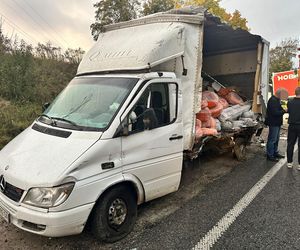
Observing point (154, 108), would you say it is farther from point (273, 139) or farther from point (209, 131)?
point (273, 139)

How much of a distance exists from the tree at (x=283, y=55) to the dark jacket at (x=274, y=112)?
112 feet

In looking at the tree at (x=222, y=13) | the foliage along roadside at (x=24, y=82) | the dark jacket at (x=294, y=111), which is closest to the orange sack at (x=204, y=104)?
the dark jacket at (x=294, y=111)

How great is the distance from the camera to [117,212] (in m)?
3.51

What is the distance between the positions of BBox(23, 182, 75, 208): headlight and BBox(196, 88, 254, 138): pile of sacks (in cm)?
264

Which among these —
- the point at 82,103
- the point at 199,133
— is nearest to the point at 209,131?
the point at 199,133

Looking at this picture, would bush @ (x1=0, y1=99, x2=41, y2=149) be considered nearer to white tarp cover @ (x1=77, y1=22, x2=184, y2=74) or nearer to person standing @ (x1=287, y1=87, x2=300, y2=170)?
white tarp cover @ (x1=77, y1=22, x2=184, y2=74)

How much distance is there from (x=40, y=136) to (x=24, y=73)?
22.3ft

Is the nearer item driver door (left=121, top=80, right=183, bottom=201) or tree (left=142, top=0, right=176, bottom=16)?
driver door (left=121, top=80, right=183, bottom=201)

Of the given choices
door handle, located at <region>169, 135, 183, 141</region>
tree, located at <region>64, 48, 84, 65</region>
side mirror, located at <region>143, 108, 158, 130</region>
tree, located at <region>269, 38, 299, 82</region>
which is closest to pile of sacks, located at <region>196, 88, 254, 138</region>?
door handle, located at <region>169, 135, 183, 141</region>

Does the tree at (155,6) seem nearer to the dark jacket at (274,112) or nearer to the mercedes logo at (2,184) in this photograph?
the dark jacket at (274,112)

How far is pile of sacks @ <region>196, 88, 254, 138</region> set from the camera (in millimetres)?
5292

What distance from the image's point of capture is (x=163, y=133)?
401 cm

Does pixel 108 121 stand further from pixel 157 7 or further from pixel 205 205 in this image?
pixel 157 7

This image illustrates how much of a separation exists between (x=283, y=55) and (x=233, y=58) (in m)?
39.3
